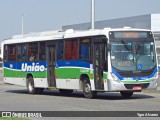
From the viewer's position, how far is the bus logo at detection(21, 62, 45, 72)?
2733cm

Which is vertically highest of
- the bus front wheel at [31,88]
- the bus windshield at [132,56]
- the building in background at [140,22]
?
the building in background at [140,22]

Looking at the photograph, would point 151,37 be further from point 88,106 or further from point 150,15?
point 150,15

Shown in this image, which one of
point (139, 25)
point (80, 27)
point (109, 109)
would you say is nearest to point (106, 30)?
point (109, 109)

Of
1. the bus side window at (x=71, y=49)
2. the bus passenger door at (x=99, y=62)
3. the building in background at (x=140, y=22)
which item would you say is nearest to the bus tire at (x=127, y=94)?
the bus passenger door at (x=99, y=62)

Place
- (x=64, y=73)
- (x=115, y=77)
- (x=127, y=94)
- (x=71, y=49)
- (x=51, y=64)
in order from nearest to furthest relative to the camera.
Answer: (x=115, y=77) → (x=127, y=94) → (x=71, y=49) → (x=64, y=73) → (x=51, y=64)

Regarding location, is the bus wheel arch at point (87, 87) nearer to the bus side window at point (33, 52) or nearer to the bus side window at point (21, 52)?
the bus side window at point (33, 52)

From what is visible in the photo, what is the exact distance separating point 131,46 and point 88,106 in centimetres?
433

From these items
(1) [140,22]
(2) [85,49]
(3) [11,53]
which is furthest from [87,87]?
(1) [140,22]

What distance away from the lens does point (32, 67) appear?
92.7ft

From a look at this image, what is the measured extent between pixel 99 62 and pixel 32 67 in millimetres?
6560

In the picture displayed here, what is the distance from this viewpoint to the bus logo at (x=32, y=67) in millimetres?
27334

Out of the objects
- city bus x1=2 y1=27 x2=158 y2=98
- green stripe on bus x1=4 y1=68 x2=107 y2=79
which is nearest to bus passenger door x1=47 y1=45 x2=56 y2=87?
city bus x1=2 y1=27 x2=158 y2=98

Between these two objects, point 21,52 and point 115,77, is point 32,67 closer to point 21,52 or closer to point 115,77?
point 21,52

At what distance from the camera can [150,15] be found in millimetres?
80062
